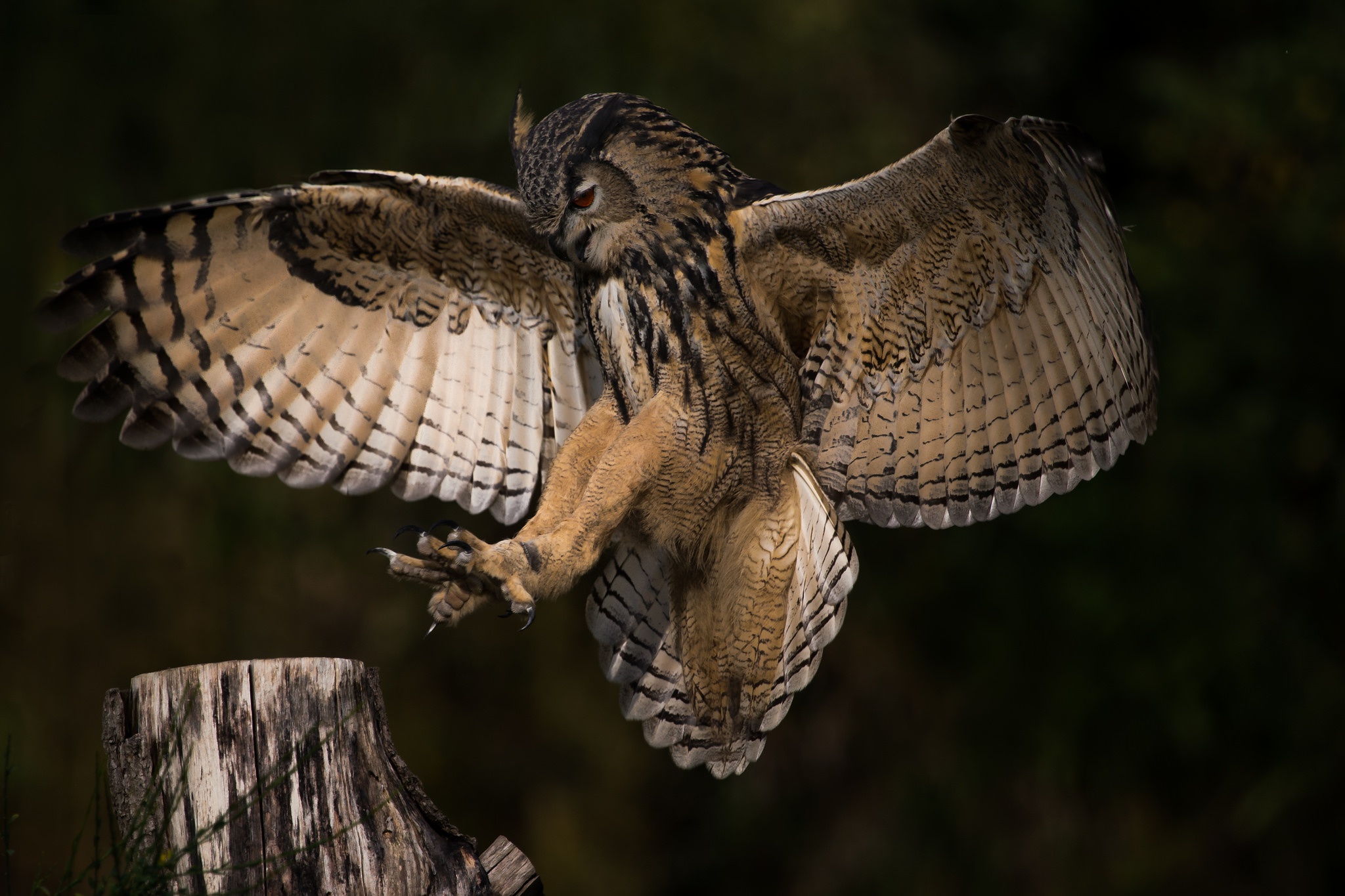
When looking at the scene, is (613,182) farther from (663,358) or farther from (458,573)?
(458,573)

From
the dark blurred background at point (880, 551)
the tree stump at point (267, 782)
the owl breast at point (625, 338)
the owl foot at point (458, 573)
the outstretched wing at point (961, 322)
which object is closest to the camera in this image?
the tree stump at point (267, 782)

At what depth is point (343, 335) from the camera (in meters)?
2.98

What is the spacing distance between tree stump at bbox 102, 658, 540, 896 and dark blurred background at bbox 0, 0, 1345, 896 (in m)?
3.28

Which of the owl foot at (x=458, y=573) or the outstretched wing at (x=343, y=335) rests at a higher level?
the outstretched wing at (x=343, y=335)

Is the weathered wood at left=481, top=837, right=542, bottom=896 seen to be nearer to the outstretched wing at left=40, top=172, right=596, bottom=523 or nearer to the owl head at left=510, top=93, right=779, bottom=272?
the outstretched wing at left=40, top=172, right=596, bottom=523

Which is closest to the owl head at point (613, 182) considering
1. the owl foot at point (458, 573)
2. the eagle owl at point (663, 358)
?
the eagle owl at point (663, 358)

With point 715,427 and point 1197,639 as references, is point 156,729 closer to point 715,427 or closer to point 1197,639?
point 715,427

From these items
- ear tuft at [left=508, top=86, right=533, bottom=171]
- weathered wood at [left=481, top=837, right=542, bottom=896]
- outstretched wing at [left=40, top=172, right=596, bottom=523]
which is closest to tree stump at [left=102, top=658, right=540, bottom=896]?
weathered wood at [left=481, top=837, right=542, bottom=896]

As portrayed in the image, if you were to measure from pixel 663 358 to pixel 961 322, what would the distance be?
→ 778 millimetres

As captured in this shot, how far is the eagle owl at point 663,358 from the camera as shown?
2.56 m

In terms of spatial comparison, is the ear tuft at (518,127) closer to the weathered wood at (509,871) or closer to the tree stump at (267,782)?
the tree stump at (267,782)

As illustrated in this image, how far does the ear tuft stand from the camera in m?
2.74

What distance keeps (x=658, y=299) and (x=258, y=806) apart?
4.62 feet

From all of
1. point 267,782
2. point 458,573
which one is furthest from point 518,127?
point 267,782
